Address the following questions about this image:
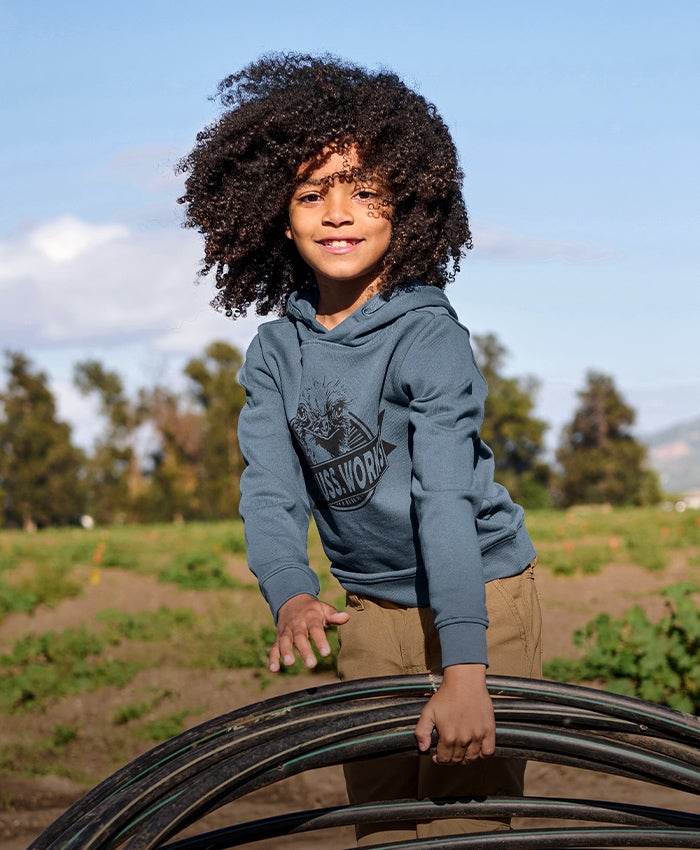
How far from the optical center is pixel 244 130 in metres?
2.60

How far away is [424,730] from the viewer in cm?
176

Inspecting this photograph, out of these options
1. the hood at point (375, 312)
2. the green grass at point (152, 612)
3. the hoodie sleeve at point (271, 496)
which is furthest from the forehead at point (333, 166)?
the green grass at point (152, 612)

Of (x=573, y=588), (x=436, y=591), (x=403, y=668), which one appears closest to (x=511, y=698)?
(x=436, y=591)

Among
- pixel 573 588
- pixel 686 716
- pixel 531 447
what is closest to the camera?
pixel 686 716

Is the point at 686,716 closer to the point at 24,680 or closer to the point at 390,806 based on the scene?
the point at 390,806

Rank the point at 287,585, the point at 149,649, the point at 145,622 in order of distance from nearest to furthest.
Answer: the point at 287,585, the point at 149,649, the point at 145,622

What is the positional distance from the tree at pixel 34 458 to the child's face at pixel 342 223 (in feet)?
108

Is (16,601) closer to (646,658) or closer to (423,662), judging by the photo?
(646,658)

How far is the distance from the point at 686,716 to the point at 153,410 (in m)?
34.9

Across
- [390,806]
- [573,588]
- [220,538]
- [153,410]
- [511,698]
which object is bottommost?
[390,806]

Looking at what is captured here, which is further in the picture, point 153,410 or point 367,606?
point 153,410

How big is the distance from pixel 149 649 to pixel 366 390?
4.91 metres

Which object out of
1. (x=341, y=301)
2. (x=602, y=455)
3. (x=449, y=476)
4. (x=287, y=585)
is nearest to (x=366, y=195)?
(x=341, y=301)

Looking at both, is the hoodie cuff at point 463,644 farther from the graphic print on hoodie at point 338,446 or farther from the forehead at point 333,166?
the forehead at point 333,166
